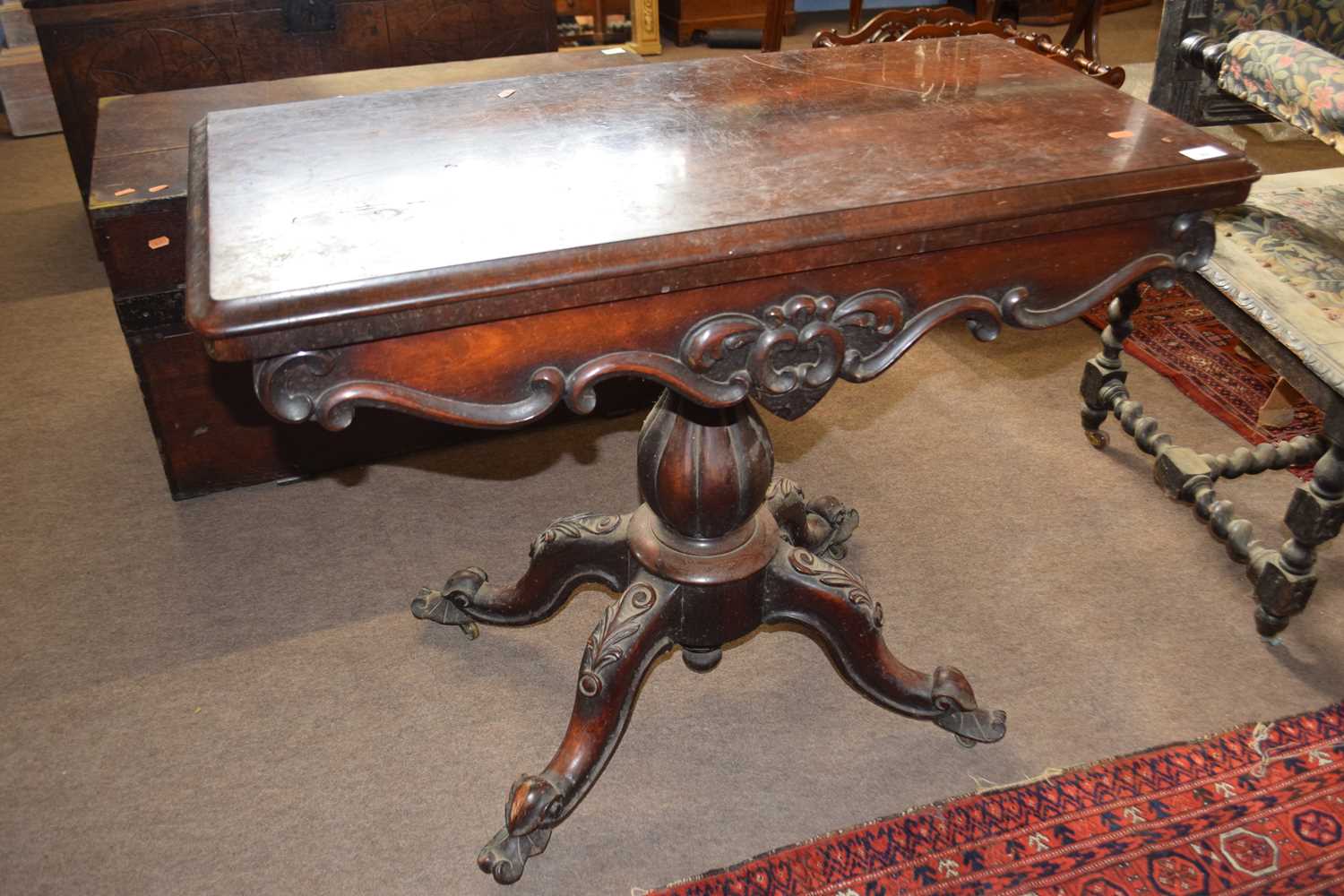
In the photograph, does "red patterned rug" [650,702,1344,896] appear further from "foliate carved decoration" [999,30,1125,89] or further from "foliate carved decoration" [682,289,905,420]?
"foliate carved decoration" [999,30,1125,89]

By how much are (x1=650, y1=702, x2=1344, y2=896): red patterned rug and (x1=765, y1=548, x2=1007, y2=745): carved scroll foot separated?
0.38ft

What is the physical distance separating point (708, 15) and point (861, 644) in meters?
3.57

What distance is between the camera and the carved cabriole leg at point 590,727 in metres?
1.41

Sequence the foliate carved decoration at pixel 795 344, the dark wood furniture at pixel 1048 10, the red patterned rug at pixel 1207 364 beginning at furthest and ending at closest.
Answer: the dark wood furniture at pixel 1048 10, the red patterned rug at pixel 1207 364, the foliate carved decoration at pixel 795 344

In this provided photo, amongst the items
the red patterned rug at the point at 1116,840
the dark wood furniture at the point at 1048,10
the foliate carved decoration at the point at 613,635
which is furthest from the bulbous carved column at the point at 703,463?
the dark wood furniture at the point at 1048,10

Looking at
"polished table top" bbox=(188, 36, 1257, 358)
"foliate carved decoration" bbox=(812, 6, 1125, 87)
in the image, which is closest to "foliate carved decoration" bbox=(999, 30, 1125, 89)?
"foliate carved decoration" bbox=(812, 6, 1125, 87)

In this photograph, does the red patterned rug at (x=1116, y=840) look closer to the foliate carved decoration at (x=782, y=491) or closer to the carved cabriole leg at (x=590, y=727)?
the carved cabriole leg at (x=590, y=727)

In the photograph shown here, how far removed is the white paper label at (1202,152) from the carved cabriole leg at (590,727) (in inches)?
30.7

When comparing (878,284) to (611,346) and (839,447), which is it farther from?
(839,447)

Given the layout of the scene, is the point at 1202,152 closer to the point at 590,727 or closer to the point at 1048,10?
the point at 590,727

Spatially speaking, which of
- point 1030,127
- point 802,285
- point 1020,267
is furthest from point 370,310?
point 1030,127

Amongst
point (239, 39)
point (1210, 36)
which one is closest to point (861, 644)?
point (1210, 36)

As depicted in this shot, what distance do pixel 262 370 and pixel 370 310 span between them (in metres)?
0.12

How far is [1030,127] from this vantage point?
49.8 inches
